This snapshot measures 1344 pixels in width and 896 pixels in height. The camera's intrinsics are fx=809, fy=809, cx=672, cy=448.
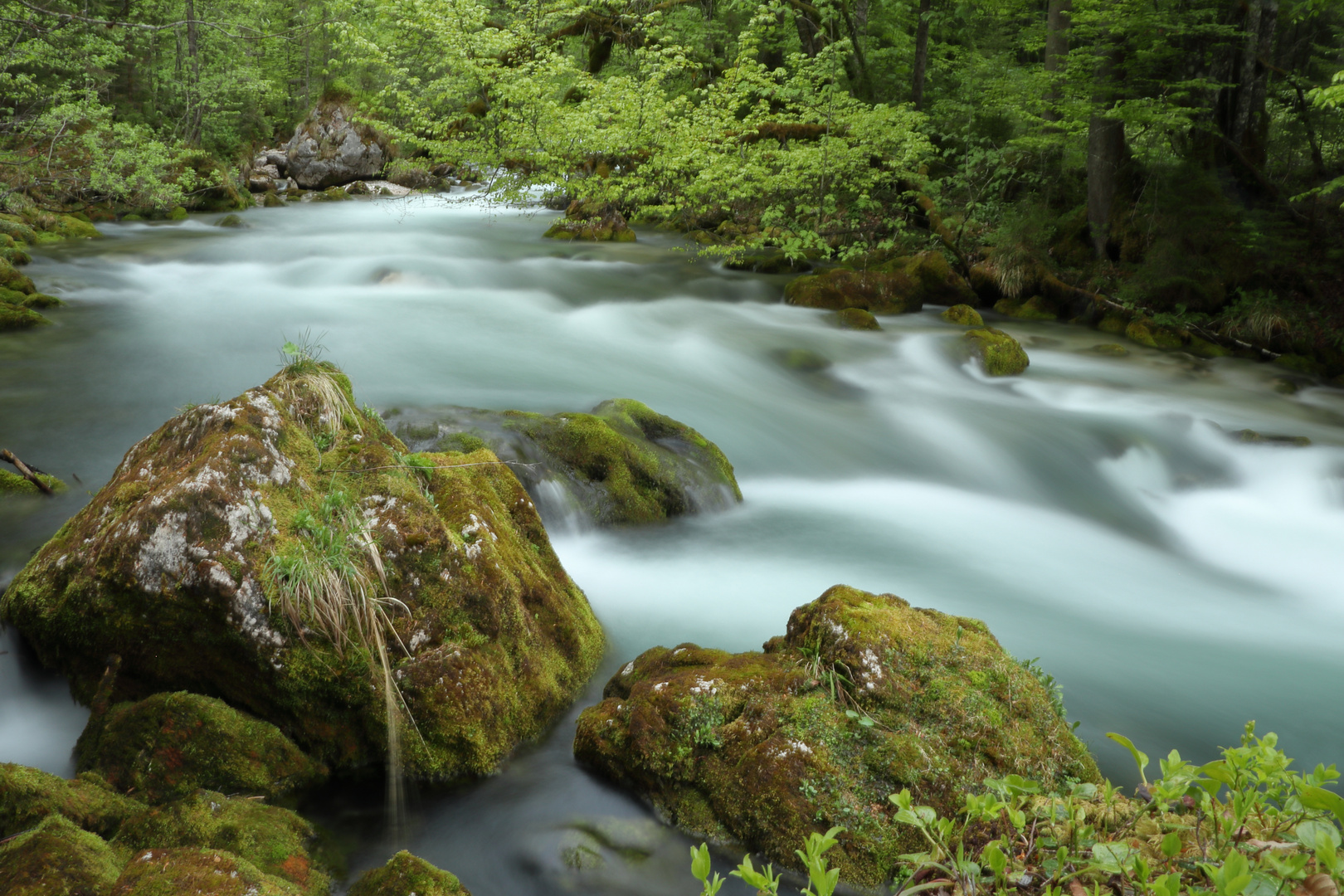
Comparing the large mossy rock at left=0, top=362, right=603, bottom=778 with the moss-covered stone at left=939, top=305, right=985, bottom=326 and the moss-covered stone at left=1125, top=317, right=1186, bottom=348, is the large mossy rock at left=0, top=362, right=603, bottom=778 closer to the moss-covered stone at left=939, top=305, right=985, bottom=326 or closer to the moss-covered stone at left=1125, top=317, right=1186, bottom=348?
the moss-covered stone at left=939, top=305, right=985, bottom=326

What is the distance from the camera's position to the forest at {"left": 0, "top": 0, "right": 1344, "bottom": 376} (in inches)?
476

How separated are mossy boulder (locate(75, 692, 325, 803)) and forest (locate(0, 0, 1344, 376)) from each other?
9885 mm

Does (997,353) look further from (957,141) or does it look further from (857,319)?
(957,141)

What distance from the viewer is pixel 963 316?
43.5 feet

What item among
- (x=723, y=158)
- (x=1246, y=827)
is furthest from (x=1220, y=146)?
(x=1246, y=827)

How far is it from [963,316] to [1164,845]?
12.8 metres

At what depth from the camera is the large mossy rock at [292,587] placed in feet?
11.3

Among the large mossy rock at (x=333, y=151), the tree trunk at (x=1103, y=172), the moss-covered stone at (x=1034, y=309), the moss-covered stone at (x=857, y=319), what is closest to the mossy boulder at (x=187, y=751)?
the moss-covered stone at (x=857, y=319)

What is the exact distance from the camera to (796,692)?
3.34m

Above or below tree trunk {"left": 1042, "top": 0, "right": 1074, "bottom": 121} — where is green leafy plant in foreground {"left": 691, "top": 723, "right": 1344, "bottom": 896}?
below

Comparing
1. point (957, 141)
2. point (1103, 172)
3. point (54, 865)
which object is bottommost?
point (54, 865)

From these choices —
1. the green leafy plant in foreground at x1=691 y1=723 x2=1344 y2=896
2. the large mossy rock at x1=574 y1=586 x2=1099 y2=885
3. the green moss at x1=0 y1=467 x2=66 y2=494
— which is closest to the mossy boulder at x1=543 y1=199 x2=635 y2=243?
the green moss at x1=0 y1=467 x2=66 y2=494

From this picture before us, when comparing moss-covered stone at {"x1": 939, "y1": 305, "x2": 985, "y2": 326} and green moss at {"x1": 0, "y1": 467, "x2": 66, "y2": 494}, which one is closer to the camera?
green moss at {"x1": 0, "y1": 467, "x2": 66, "y2": 494}

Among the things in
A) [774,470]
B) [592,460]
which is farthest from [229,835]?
[774,470]
